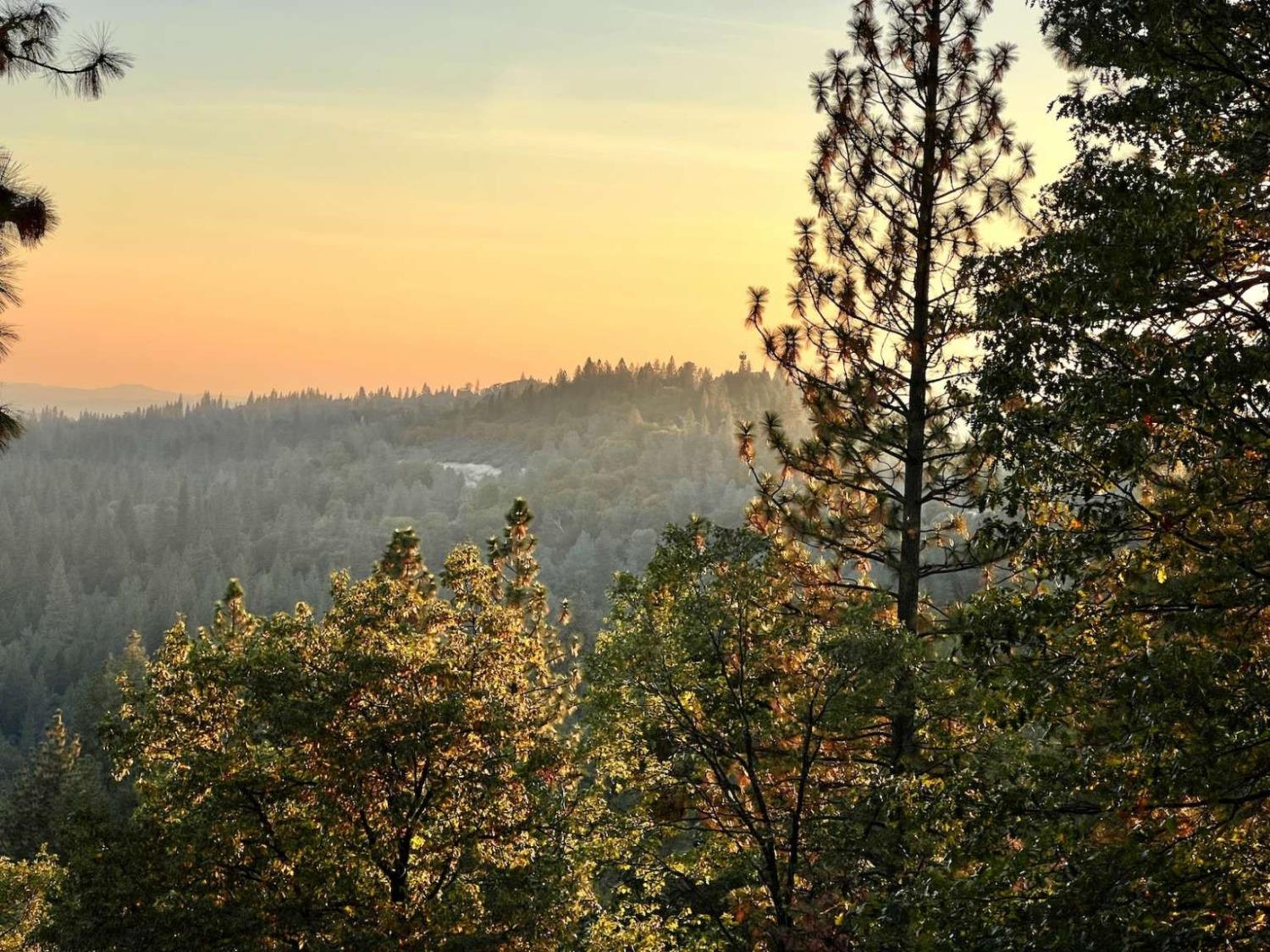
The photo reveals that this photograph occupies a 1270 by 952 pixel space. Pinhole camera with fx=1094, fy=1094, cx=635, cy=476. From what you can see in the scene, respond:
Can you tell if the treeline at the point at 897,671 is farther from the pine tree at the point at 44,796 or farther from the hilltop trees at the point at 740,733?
the pine tree at the point at 44,796

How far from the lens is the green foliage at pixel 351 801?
13336 mm

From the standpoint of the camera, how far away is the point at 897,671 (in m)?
11.4

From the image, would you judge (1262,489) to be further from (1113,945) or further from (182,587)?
(182,587)

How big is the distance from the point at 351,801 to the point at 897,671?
7.17m

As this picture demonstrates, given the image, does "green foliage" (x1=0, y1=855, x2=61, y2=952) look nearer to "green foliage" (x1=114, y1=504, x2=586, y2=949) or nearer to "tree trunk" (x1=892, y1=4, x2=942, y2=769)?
"green foliage" (x1=114, y1=504, x2=586, y2=949)

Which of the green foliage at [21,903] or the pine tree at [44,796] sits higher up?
the green foliage at [21,903]

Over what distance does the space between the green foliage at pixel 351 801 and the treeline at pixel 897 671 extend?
5cm

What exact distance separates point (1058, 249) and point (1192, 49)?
1719mm

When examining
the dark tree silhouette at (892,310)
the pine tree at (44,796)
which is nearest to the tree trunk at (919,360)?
the dark tree silhouette at (892,310)

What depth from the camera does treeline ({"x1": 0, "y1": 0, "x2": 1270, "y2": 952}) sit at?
711 cm

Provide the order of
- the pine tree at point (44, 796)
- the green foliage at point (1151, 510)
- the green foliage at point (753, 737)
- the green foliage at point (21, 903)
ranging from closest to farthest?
the green foliage at point (1151, 510)
the green foliage at point (753, 737)
the green foliage at point (21, 903)
the pine tree at point (44, 796)

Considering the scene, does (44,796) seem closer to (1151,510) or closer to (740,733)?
(740,733)

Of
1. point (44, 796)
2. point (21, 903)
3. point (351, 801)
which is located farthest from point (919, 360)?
point (44, 796)

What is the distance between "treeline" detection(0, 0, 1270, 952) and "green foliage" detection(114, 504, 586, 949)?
5 centimetres
